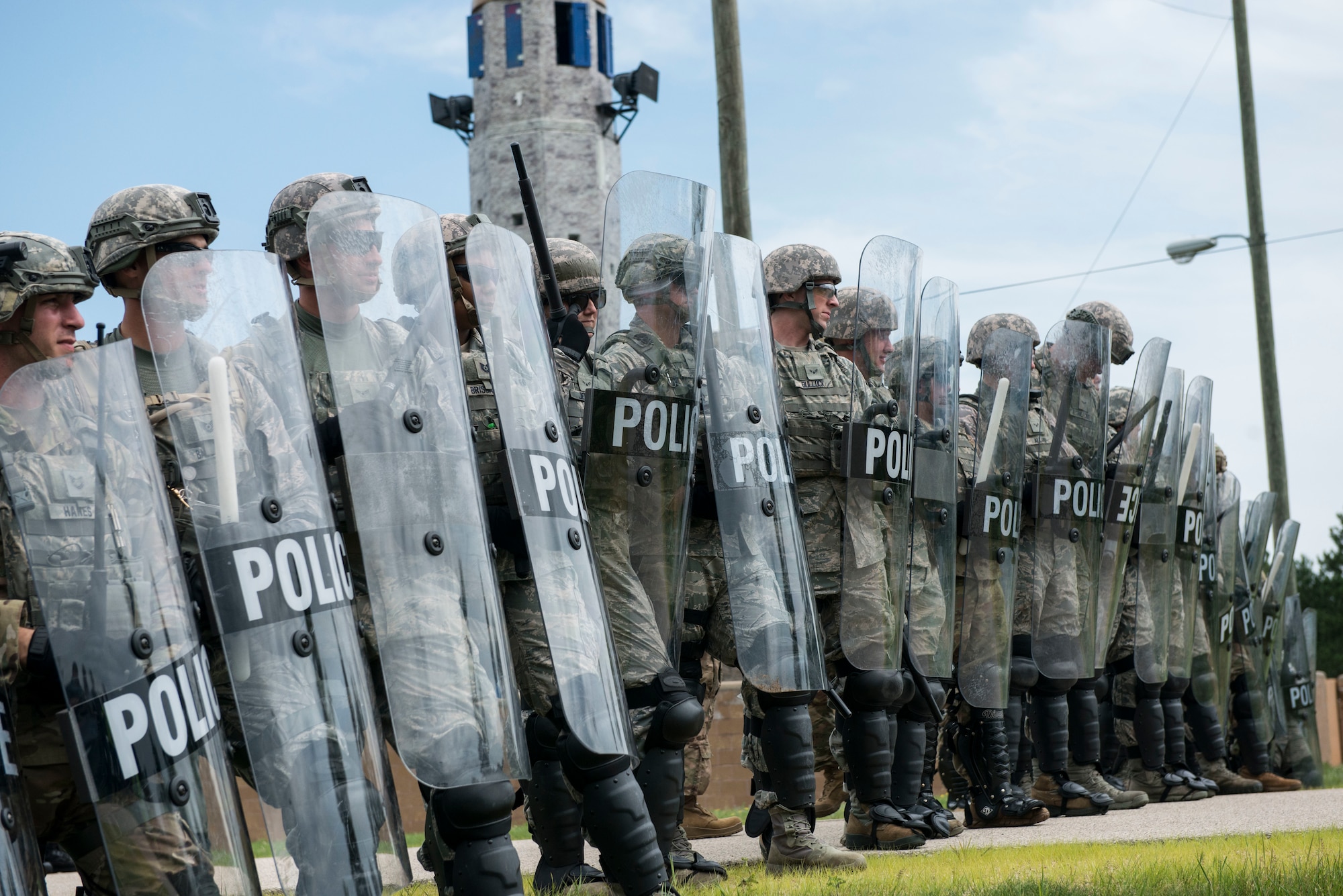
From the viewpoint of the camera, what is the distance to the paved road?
626 centimetres

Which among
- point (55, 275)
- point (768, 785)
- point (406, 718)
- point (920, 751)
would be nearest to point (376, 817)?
point (406, 718)

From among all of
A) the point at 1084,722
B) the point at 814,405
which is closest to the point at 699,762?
the point at 814,405

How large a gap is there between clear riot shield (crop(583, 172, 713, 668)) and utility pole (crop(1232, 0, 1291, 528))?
11.5 meters

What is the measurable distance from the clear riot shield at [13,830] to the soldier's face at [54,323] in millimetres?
644

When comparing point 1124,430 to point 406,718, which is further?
point 1124,430

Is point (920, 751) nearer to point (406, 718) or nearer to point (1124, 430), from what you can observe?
point (1124, 430)

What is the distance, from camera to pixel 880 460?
19.6 feet

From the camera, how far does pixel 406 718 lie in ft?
11.7

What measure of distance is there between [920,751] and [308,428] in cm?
360

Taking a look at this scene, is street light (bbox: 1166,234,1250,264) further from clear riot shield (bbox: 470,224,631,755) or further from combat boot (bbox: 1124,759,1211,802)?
clear riot shield (bbox: 470,224,631,755)

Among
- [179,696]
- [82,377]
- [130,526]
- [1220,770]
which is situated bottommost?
[1220,770]

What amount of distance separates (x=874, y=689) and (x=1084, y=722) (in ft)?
8.37

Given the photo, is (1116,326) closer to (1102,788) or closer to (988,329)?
(988,329)

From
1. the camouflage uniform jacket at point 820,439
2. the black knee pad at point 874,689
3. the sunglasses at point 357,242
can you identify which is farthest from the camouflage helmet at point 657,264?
the black knee pad at point 874,689
